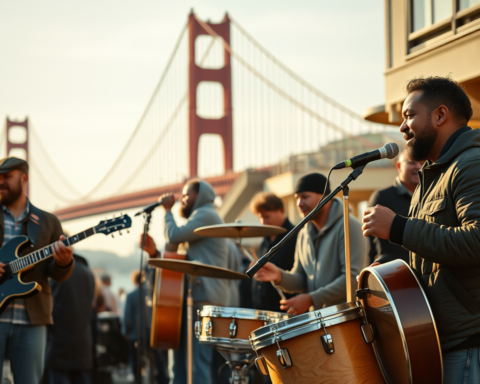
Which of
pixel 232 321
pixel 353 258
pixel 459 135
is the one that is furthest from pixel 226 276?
pixel 459 135

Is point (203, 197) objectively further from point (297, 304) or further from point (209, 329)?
point (297, 304)

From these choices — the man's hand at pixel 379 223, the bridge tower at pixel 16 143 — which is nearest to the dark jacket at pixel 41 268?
the man's hand at pixel 379 223

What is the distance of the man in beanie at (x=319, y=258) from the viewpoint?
3.70 metres

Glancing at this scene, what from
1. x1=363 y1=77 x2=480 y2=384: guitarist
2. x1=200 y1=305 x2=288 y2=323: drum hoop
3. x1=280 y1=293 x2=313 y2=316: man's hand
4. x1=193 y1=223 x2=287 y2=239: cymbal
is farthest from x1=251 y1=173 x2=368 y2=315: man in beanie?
x1=363 y1=77 x2=480 y2=384: guitarist

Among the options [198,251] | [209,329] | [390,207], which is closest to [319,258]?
[390,207]

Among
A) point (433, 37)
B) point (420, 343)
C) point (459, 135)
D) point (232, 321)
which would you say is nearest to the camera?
point (420, 343)

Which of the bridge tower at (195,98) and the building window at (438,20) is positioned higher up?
the bridge tower at (195,98)

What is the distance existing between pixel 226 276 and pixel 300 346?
149 centimetres

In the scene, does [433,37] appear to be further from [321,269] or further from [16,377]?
[16,377]

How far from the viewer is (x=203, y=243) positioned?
4.89 meters

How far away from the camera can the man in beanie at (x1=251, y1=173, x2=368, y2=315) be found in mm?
3697

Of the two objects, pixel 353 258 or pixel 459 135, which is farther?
pixel 353 258

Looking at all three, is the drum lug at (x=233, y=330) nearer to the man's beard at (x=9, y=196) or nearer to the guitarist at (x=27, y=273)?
the guitarist at (x=27, y=273)

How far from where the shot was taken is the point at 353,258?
384 cm
